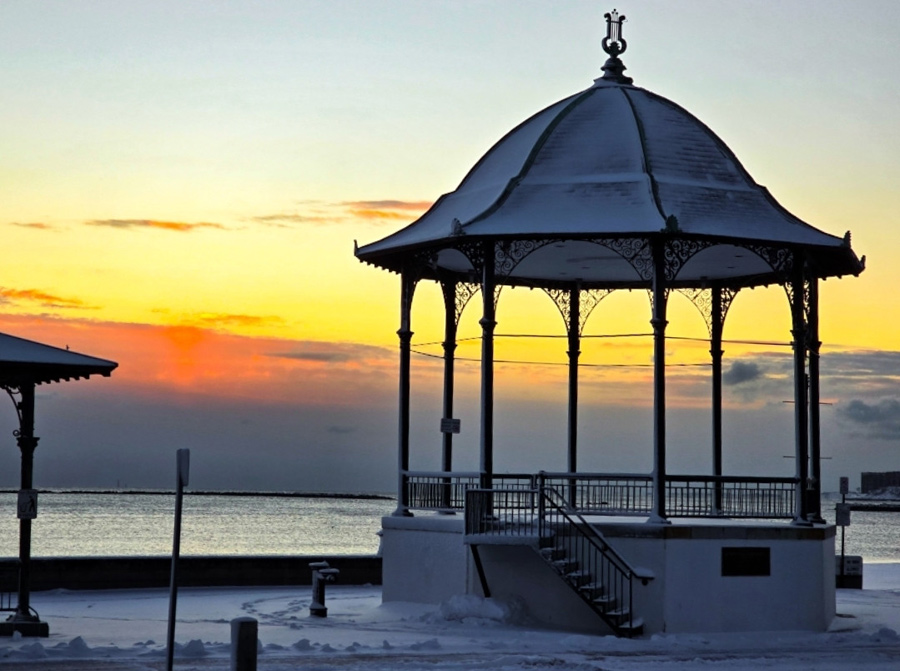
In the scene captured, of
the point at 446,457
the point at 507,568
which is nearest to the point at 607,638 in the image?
the point at 507,568

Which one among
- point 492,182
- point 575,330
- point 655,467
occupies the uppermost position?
point 492,182

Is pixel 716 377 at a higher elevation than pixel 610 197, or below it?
below

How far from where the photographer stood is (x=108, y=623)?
2331 centimetres

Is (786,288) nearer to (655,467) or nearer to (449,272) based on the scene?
(655,467)

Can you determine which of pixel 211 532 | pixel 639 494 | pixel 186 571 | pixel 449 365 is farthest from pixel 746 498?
pixel 211 532

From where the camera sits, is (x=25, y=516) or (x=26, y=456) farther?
(x=26, y=456)

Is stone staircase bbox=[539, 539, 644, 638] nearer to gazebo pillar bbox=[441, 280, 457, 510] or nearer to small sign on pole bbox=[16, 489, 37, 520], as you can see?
gazebo pillar bbox=[441, 280, 457, 510]

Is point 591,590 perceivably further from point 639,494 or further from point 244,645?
point 244,645

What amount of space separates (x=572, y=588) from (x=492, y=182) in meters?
7.40

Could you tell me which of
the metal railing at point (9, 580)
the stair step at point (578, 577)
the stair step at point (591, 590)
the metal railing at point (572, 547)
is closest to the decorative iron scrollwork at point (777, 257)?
the metal railing at point (572, 547)

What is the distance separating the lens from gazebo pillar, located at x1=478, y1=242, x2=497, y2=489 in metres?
24.7

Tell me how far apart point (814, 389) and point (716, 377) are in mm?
2751

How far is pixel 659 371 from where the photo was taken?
24.3 meters

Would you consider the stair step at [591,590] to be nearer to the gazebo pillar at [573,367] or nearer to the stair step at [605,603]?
the stair step at [605,603]
